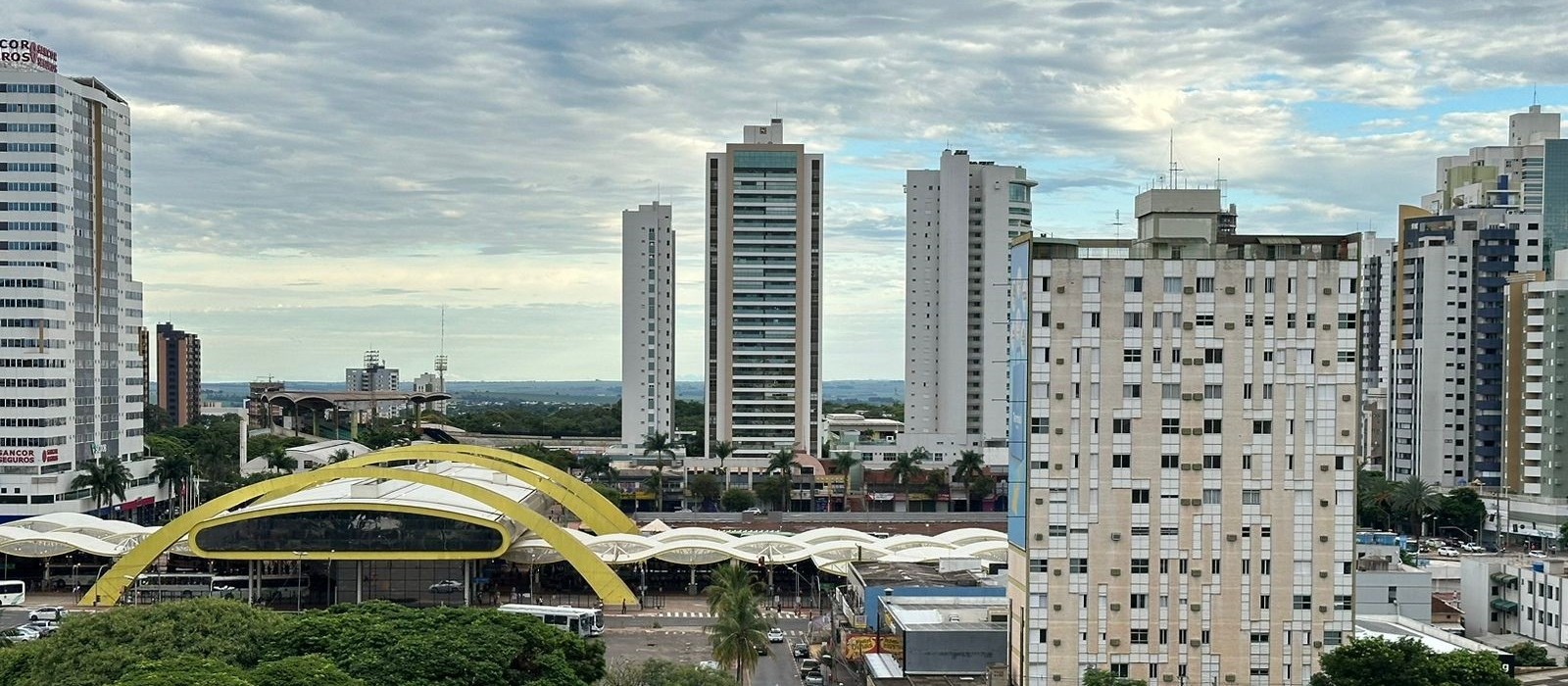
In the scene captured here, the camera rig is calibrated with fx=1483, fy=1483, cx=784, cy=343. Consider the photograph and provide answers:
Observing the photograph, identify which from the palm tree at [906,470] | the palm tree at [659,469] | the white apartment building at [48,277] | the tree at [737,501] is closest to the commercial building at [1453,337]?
the palm tree at [906,470]

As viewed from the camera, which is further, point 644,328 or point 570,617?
point 644,328

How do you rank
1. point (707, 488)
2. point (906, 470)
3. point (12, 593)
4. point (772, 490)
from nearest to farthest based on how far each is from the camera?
point (12, 593) < point (772, 490) < point (707, 488) < point (906, 470)

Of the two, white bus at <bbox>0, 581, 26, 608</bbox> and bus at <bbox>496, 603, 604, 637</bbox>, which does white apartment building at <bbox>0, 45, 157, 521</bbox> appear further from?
bus at <bbox>496, 603, 604, 637</bbox>

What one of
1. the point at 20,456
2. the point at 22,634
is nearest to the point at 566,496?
the point at 22,634

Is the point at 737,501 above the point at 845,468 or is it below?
below

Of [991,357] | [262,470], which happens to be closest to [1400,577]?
[991,357]

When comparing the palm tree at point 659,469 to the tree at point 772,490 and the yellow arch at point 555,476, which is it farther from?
the yellow arch at point 555,476

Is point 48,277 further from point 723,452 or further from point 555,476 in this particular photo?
point 723,452

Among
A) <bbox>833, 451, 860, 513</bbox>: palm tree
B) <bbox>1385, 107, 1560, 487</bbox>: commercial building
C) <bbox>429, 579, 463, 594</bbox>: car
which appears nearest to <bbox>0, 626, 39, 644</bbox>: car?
<bbox>429, 579, 463, 594</bbox>: car
